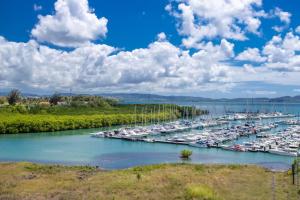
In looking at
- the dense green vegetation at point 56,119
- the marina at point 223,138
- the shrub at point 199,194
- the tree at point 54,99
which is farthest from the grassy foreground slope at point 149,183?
the tree at point 54,99

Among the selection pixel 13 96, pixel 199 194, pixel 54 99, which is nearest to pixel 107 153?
pixel 199 194

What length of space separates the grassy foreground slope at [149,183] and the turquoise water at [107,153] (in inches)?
469

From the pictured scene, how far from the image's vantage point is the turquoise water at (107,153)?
64175 mm

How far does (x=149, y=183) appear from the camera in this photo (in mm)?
37344

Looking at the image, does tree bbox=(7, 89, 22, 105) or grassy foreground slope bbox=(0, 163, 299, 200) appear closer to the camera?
grassy foreground slope bbox=(0, 163, 299, 200)

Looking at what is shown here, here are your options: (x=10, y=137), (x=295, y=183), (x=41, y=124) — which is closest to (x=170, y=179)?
(x=295, y=183)

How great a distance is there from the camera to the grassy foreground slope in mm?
32266

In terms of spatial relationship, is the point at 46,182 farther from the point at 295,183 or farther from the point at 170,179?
the point at 295,183

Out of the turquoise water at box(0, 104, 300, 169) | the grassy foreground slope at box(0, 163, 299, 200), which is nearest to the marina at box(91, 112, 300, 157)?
the turquoise water at box(0, 104, 300, 169)

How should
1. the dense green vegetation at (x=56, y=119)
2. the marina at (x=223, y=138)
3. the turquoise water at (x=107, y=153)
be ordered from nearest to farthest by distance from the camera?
the turquoise water at (x=107, y=153) < the marina at (x=223, y=138) < the dense green vegetation at (x=56, y=119)

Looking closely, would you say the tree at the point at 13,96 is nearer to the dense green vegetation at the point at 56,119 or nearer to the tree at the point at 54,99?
the tree at the point at 54,99

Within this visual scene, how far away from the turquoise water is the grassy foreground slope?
1191 centimetres

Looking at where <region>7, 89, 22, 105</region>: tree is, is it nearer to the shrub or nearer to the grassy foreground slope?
the grassy foreground slope

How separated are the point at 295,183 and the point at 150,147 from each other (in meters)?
47.7
